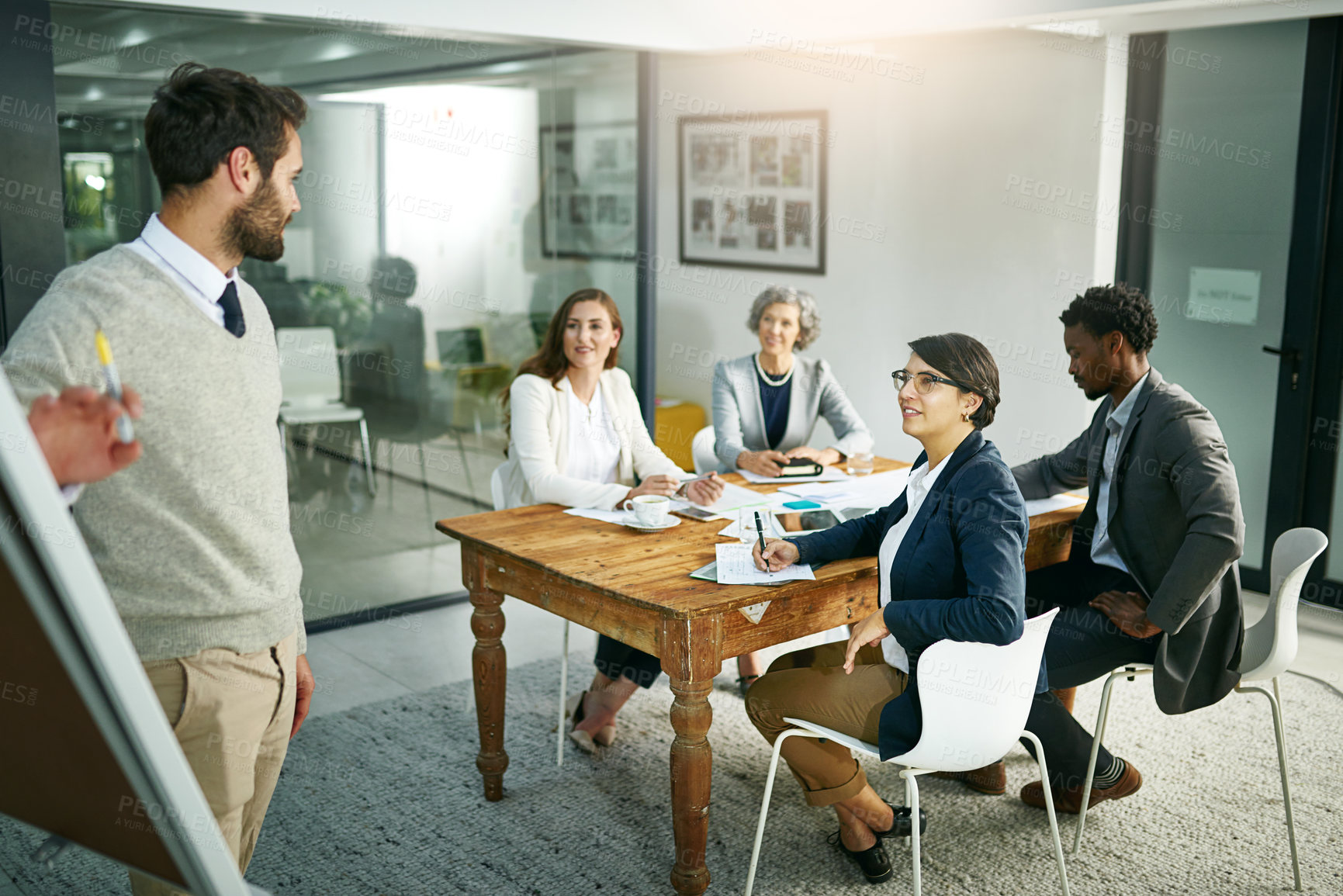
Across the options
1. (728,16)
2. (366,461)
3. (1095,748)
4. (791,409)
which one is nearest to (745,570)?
(1095,748)

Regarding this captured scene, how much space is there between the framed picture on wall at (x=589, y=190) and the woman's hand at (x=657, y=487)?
68.4 inches

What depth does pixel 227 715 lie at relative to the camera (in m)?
1.51

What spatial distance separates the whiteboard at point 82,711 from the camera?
709 millimetres

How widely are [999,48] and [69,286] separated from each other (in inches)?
170

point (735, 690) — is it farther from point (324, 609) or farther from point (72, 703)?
point (72, 703)

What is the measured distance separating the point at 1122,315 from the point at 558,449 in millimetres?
1601

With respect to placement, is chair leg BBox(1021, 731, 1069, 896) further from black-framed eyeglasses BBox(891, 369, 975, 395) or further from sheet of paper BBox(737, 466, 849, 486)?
sheet of paper BBox(737, 466, 849, 486)

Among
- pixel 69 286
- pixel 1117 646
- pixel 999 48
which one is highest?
pixel 999 48

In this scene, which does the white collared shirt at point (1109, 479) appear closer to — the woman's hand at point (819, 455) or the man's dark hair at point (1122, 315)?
the man's dark hair at point (1122, 315)

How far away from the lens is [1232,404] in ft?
15.1

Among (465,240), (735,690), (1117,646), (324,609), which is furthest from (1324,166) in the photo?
(324,609)

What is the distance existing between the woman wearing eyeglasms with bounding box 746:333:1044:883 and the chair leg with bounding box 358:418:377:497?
2121mm

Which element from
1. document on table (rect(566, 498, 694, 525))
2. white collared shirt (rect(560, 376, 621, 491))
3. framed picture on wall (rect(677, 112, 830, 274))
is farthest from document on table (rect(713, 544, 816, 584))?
framed picture on wall (rect(677, 112, 830, 274))

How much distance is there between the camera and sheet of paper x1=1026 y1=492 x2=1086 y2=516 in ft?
10.2
